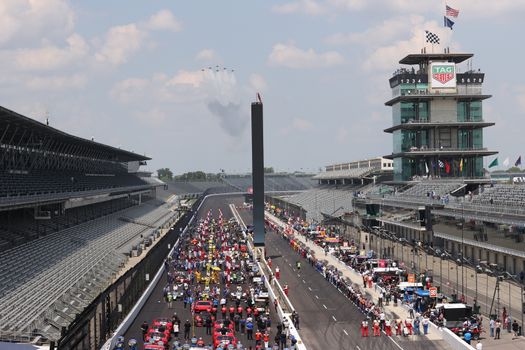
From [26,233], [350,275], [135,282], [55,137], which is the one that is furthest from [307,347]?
[55,137]

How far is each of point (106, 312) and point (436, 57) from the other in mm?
77263

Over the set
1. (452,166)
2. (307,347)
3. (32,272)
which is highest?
(452,166)

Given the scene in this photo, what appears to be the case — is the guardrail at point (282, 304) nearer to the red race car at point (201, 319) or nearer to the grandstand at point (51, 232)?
the red race car at point (201, 319)

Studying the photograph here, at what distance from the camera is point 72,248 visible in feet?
159

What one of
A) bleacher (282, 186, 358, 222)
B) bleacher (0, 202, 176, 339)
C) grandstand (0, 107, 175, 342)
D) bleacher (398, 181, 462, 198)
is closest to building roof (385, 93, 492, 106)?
bleacher (398, 181, 462, 198)

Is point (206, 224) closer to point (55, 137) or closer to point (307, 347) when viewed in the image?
point (55, 137)

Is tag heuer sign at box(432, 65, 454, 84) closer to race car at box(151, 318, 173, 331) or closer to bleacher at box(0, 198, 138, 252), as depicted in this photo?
bleacher at box(0, 198, 138, 252)

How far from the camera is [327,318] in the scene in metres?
41.8

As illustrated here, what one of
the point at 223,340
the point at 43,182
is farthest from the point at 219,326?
the point at 43,182

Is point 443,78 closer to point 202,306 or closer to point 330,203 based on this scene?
point 330,203

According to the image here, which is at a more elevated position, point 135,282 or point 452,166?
point 452,166

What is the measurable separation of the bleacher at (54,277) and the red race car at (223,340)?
6.49 metres

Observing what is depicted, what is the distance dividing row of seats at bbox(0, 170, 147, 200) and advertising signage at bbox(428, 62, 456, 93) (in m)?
47.2

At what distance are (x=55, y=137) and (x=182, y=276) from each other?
17419mm
